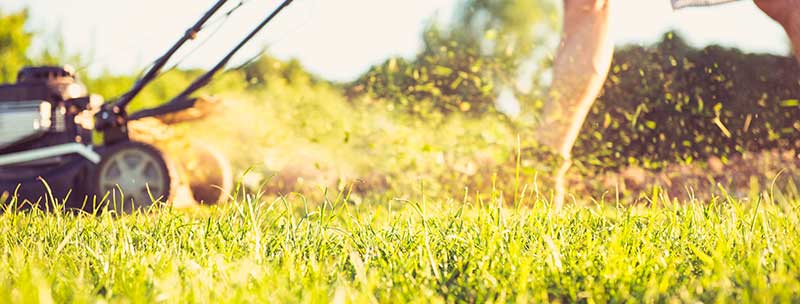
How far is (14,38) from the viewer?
318 inches

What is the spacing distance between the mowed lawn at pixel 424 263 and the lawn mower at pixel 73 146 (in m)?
1.67

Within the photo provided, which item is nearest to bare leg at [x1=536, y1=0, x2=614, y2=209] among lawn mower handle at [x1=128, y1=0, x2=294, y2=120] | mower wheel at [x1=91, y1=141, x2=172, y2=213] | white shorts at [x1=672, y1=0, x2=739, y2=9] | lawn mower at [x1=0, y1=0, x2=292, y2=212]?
white shorts at [x1=672, y1=0, x2=739, y2=9]

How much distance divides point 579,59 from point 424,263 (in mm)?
2054

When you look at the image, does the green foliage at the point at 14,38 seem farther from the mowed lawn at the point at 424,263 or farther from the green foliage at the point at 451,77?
the mowed lawn at the point at 424,263

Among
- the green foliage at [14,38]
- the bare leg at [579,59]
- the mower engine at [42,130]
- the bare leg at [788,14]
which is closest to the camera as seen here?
the bare leg at [788,14]

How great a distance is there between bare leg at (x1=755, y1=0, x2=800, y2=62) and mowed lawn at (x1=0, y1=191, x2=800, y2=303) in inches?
46.9

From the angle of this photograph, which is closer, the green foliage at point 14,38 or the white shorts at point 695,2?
the white shorts at point 695,2

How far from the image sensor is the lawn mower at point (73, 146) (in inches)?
149

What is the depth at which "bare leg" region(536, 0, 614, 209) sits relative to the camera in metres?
3.40

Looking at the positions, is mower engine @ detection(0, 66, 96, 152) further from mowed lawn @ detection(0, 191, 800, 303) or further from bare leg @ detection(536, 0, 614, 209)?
bare leg @ detection(536, 0, 614, 209)

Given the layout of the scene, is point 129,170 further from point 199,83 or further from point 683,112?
point 683,112

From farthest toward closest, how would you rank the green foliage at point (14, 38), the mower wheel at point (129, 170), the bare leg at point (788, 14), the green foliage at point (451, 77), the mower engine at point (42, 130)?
the green foliage at point (14, 38) → the green foliage at point (451, 77) → the mower engine at point (42, 130) → the mower wheel at point (129, 170) → the bare leg at point (788, 14)

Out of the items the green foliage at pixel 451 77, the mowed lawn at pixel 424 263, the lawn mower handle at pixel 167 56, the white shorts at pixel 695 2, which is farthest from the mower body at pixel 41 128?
the white shorts at pixel 695 2

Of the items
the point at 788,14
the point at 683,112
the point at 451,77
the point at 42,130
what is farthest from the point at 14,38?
the point at 788,14
